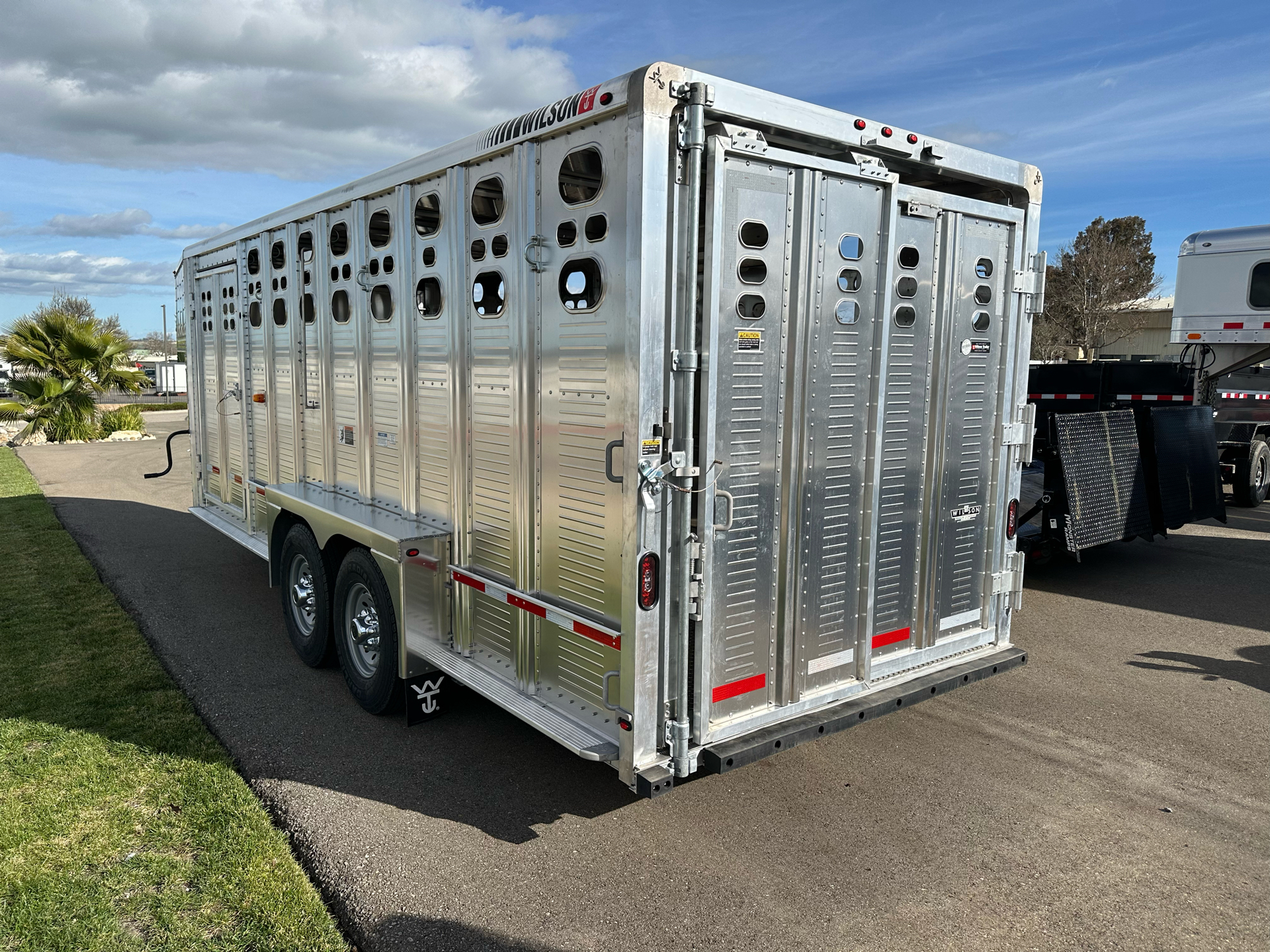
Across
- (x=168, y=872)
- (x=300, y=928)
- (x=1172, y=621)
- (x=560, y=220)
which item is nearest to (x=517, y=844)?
(x=300, y=928)

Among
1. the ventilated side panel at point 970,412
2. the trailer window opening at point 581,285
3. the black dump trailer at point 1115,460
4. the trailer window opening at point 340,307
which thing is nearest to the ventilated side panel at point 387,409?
the trailer window opening at point 340,307

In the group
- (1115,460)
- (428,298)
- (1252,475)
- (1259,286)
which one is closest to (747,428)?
(428,298)

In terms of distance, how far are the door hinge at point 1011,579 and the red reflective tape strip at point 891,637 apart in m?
0.73

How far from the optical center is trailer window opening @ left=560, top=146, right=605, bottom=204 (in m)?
3.33

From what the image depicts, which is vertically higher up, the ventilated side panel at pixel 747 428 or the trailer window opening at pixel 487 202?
the trailer window opening at pixel 487 202

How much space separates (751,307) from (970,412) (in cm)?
157

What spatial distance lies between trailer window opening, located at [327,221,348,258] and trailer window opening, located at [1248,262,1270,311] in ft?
39.7

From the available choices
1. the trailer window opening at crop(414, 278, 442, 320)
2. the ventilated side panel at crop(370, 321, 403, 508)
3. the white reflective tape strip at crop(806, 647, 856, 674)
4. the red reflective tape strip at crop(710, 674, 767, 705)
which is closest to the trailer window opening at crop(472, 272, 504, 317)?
the trailer window opening at crop(414, 278, 442, 320)

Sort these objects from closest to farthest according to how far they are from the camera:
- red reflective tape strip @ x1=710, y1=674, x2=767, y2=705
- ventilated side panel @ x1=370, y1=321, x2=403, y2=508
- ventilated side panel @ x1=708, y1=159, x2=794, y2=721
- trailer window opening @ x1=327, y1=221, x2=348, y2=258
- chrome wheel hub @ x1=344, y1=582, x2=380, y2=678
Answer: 1. ventilated side panel @ x1=708, y1=159, x2=794, y2=721
2. red reflective tape strip @ x1=710, y1=674, x2=767, y2=705
3. ventilated side panel @ x1=370, y1=321, x2=403, y2=508
4. chrome wheel hub @ x1=344, y1=582, x2=380, y2=678
5. trailer window opening @ x1=327, y1=221, x2=348, y2=258

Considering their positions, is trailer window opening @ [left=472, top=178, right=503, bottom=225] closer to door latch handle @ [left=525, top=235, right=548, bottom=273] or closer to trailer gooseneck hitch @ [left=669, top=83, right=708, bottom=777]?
door latch handle @ [left=525, top=235, right=548, bottom=273]

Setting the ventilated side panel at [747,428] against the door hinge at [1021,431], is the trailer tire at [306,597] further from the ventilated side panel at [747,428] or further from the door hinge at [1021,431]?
the door hinge at [1021,431]

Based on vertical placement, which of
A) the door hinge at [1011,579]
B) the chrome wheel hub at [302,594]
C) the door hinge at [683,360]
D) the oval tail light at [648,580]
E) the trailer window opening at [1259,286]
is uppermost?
the trailer window opening at [1259,286]

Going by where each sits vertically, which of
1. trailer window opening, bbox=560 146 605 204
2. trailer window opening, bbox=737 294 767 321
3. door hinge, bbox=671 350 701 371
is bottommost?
door hinge, bbox=671 350 701 371

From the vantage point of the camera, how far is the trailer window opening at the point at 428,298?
4.38 meters
